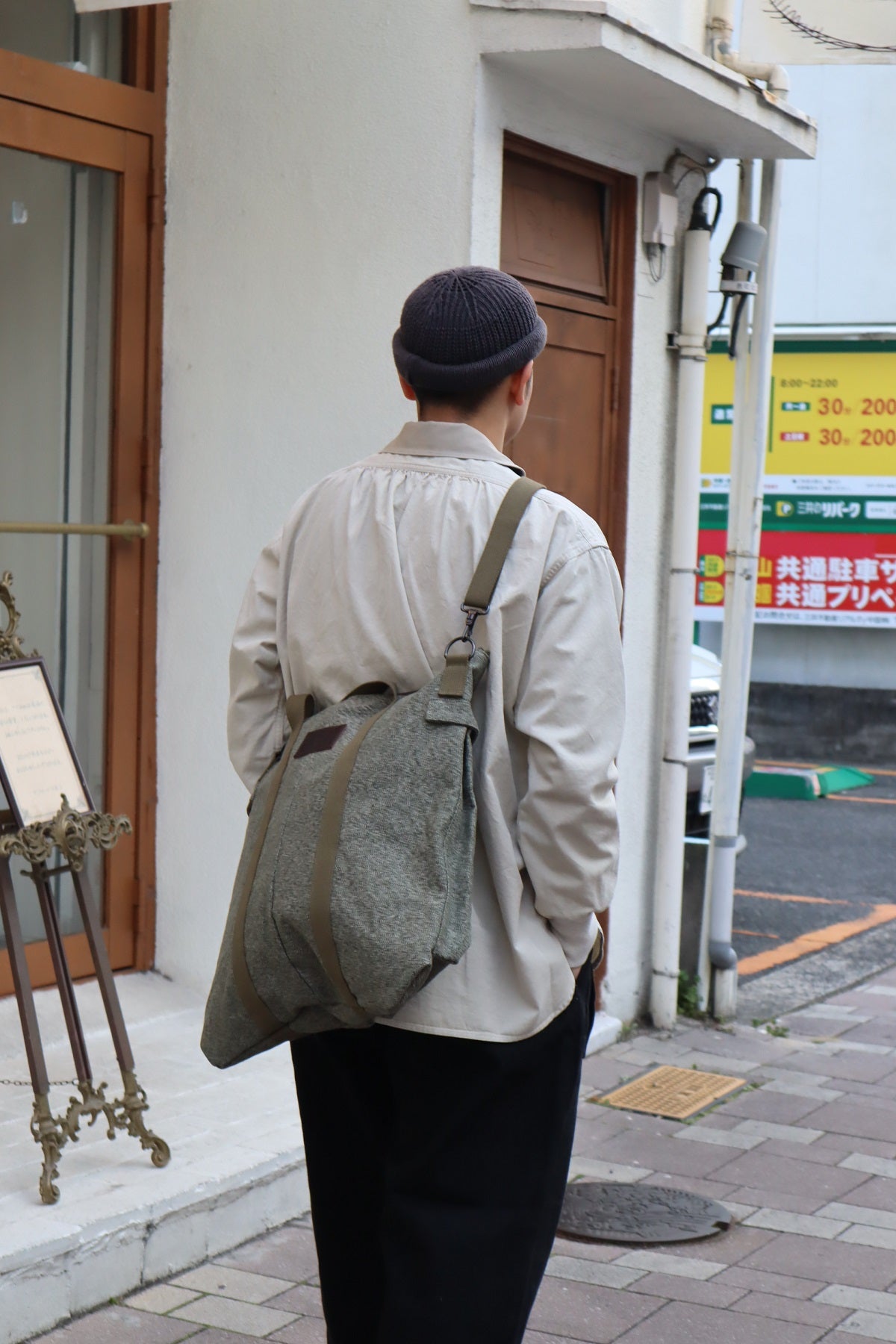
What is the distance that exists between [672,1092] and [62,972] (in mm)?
2233

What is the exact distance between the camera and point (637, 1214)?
14.1 feet

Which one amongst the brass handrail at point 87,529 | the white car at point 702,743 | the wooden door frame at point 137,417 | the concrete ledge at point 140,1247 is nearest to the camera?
the concrete ledge at point 140,1247

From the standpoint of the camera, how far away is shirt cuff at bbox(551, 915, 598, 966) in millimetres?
2426

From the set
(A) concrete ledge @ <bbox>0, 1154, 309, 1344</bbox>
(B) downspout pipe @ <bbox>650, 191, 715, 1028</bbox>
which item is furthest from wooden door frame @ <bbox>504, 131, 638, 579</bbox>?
(A) concrete ledge @ <bbox>0, 1154, 309, 1344</bbox>

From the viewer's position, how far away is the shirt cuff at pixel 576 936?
7.96 feet

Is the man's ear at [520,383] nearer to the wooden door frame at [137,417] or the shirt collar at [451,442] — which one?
the shirt collar at [451,442]

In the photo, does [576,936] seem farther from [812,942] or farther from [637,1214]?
[812,942]

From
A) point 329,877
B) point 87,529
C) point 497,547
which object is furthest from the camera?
point 87,529

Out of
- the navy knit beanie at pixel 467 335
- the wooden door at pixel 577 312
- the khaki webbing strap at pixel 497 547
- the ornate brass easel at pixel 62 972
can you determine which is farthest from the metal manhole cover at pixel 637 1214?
the navy knit beanie at pixel 467 335

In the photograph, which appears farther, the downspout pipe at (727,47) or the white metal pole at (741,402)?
the white metal pole at (741,402)

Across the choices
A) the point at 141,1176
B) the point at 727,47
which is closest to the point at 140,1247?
the point at 141,1176

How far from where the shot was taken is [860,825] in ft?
37.7

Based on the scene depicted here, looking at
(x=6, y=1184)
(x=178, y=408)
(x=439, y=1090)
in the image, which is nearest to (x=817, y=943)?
(x=178, y=408)

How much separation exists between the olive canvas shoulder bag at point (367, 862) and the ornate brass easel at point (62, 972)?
1523mm
